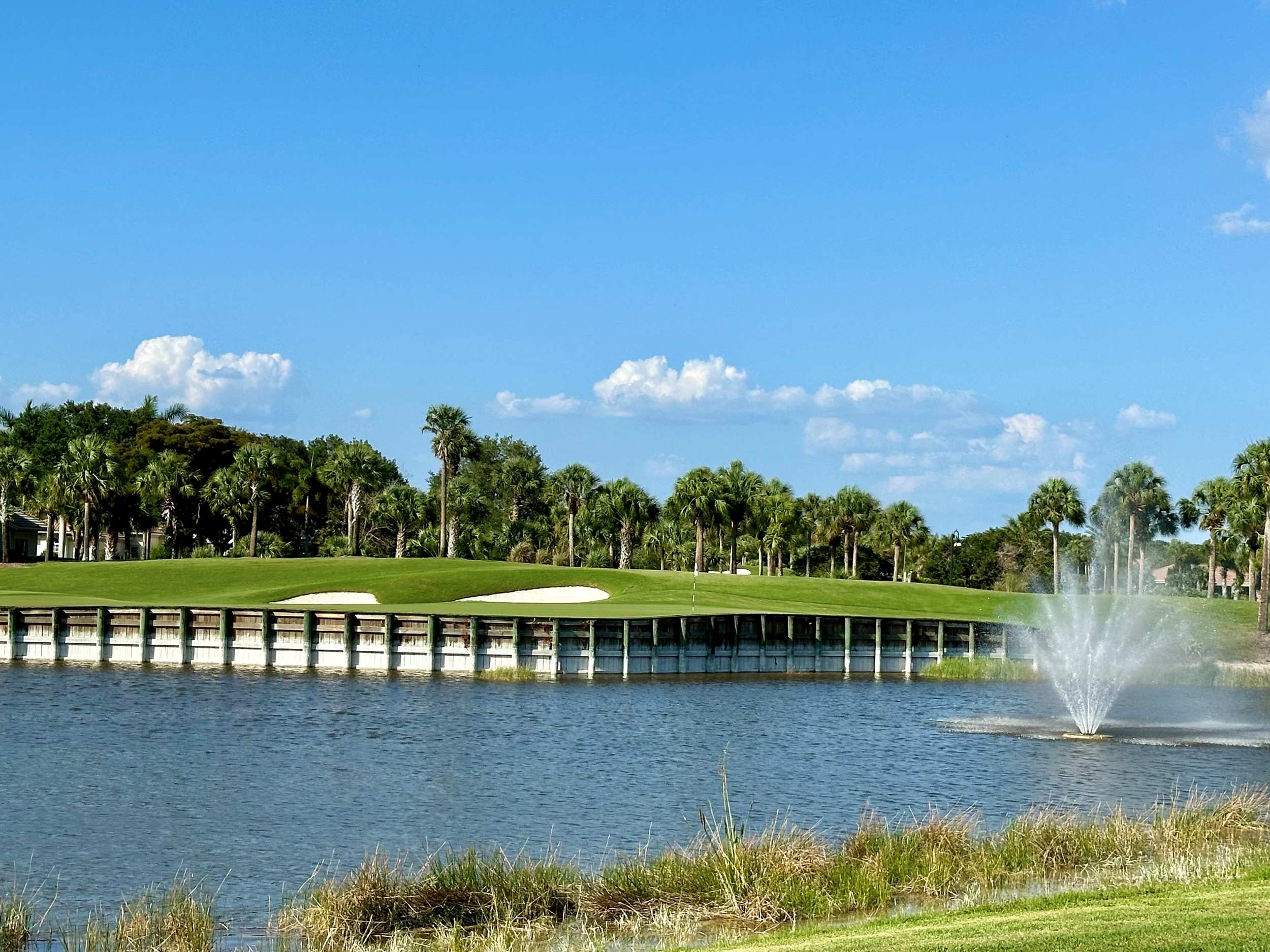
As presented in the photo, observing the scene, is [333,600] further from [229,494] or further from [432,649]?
[229,494]

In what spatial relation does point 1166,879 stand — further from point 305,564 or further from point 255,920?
point 305,564

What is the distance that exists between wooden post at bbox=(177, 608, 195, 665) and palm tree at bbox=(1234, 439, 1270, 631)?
2342 inches

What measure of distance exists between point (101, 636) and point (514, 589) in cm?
2781

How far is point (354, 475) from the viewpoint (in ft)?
442

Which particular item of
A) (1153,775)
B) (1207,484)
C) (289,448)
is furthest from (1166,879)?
(289,448)

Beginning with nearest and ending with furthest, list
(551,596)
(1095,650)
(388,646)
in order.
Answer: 1. (388,646)
2. (1095,650)
3. (551,596)

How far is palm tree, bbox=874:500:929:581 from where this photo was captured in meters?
139

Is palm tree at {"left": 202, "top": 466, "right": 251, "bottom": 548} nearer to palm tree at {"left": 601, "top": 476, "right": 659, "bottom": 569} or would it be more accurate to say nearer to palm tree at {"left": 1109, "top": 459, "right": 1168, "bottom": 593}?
palm tree at {"left": 601, "top": 476, "right": 659, "bottom": 569}

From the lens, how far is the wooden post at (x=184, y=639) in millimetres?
63062

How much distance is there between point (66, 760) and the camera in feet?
121

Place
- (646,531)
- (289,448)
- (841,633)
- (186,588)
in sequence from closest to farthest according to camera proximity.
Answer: (841,633)
(186,588)
(646,531)
(289,448)

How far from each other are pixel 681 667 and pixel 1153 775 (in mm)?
27974

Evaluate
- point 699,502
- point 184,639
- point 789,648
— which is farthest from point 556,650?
point 699,502

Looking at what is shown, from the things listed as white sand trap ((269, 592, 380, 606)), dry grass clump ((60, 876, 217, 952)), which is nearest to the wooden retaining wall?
white sand trap ((269, 592, 380, 606))
